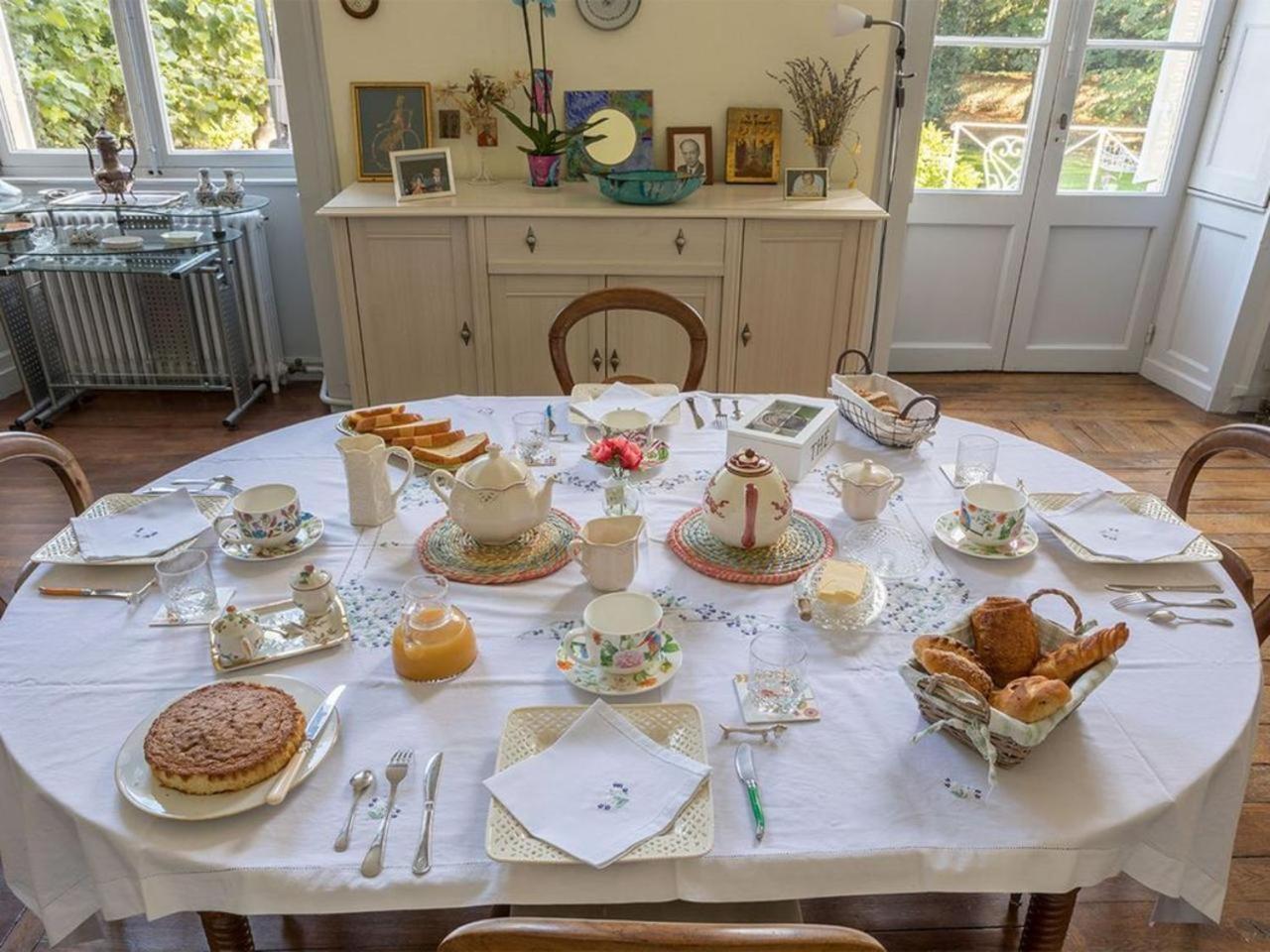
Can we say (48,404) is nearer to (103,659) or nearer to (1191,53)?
(103,659)

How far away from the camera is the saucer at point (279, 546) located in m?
1.33

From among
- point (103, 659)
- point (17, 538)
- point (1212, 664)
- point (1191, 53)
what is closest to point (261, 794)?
point (103, 659)

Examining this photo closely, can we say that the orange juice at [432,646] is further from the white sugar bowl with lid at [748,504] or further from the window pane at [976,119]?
the window pane at [976,119]

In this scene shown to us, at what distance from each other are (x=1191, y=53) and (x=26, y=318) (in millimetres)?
4458

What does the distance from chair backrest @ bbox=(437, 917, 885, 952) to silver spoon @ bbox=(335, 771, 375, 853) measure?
24 centimetres

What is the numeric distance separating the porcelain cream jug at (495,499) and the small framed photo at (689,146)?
6.86 feet

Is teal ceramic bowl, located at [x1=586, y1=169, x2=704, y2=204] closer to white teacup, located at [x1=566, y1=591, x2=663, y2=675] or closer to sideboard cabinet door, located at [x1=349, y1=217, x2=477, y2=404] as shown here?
sideboard cabinet door, located at [x1=349, y1=217, x2=477, y2=404]

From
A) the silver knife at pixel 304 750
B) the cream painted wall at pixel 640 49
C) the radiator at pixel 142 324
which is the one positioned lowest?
the radiator at pixel 142 324

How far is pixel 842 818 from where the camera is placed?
2.97 feet

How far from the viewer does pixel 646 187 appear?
281cm

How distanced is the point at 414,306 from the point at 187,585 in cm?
187

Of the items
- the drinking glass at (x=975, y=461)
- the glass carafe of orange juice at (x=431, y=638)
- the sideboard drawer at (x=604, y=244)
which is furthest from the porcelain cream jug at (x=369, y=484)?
the sideboard drawer at (x=604, y=244)

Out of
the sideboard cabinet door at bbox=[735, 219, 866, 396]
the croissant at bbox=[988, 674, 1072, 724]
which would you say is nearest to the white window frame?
the sideboard cabinet door at bbox=[735, 219, 866, 396]

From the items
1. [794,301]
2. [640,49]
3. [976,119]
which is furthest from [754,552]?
[976,119]
